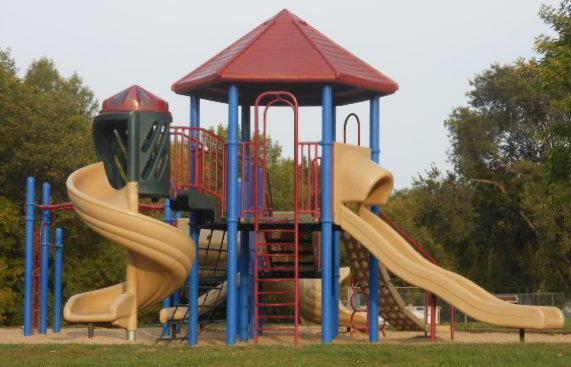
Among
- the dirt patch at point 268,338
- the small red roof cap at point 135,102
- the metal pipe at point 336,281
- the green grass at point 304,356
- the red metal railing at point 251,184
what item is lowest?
the dirt patch at point 268,338

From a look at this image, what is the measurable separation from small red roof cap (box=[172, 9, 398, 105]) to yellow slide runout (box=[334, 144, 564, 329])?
136 cm

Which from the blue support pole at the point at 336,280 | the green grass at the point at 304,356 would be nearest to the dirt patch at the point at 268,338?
the blue support pole at the point at 336,280

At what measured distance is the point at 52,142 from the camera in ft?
124

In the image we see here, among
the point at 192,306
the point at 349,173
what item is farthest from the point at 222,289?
the point at 349,173

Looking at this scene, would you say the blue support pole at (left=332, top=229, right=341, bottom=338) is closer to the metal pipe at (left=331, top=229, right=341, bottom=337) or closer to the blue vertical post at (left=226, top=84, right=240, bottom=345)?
the metal pipe at (left=331, top=229, right=341, bottom=337)

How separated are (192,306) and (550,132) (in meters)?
9.02

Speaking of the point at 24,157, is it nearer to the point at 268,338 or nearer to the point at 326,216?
the point at 268,338

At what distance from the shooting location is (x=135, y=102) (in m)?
19.0

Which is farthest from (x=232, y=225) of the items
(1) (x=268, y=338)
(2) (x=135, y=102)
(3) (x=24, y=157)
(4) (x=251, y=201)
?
(3) (x=24, y=157)

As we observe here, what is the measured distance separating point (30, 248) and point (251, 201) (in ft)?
19.4

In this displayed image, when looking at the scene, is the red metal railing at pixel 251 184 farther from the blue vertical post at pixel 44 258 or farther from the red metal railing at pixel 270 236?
the blue vertical post at pixel 44 258

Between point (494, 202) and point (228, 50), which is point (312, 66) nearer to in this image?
point (228, 50)

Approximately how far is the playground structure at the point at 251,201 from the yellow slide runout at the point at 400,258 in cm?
2

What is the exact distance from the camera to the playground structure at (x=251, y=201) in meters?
18.9
